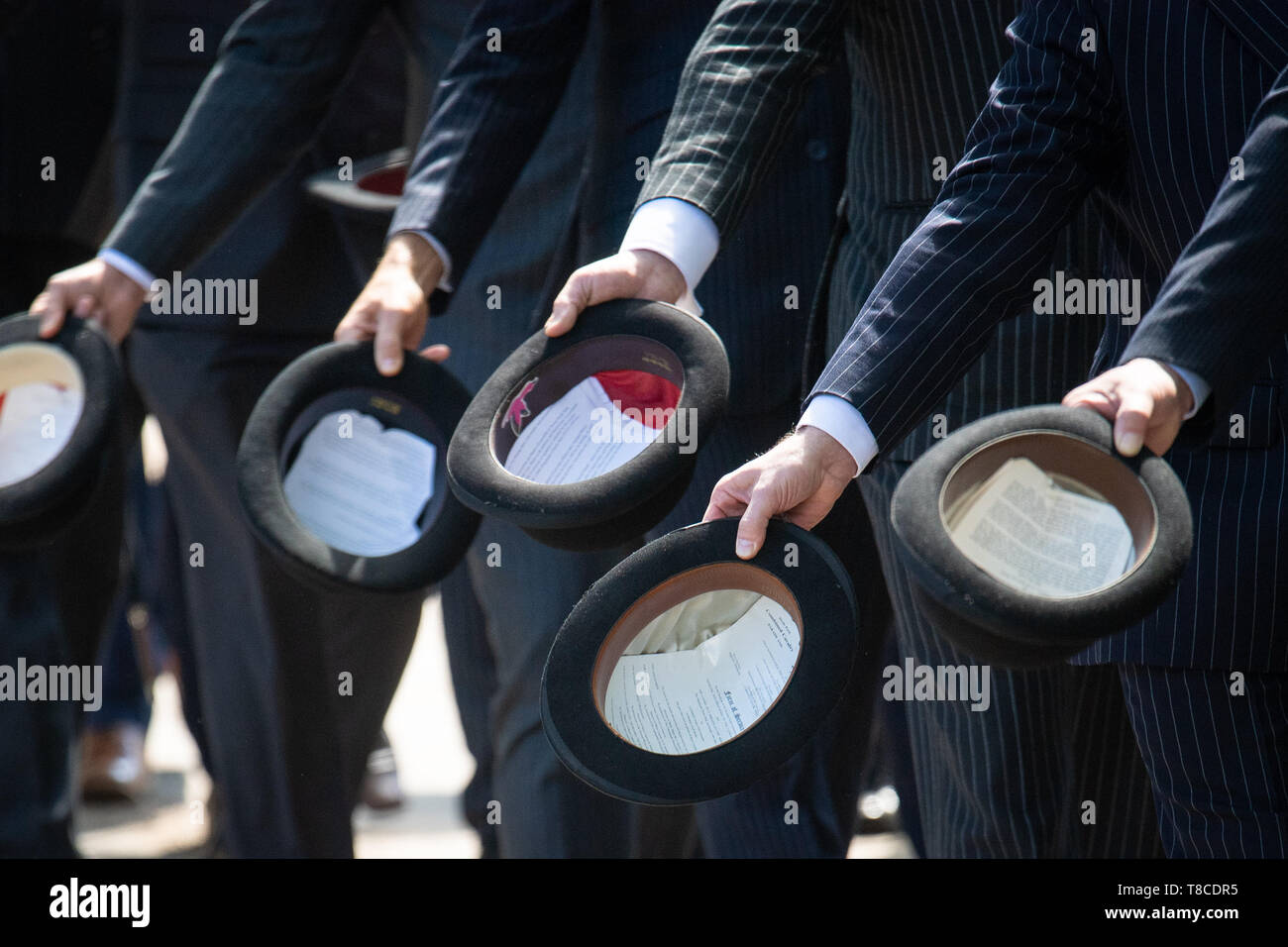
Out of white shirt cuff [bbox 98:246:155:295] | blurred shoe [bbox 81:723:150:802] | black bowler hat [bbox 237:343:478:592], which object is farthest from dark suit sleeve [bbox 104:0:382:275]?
blurred shoe [bbox 81:723:150:802]

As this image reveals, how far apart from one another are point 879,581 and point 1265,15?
86 cm

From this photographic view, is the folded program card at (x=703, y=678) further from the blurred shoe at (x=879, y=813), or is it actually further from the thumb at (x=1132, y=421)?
the blurred shoe at (x=879, y=813)

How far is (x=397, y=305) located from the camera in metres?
1.94

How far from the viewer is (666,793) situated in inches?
53.2

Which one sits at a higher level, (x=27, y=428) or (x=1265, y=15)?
(x=1265, y=15)

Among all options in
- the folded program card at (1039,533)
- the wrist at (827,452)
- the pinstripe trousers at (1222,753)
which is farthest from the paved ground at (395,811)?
the folded program card at (1039,533)

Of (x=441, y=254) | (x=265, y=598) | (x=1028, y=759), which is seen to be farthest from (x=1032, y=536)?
(x=265, y=598)

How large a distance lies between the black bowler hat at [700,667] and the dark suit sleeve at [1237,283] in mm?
355

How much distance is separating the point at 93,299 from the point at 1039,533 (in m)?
1.41

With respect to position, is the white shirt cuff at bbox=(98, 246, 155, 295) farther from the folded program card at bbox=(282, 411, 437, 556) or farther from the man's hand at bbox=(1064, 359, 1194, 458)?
the man's hand at bbox=(1064, 359, 1194, 458)

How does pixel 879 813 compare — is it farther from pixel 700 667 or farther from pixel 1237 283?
pixel 1237 283

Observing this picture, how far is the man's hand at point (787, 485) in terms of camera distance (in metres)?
1.39

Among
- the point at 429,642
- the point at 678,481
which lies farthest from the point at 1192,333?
the point at 429,642
